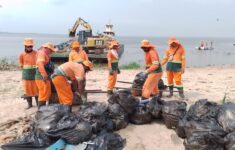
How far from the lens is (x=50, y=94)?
6.74 m

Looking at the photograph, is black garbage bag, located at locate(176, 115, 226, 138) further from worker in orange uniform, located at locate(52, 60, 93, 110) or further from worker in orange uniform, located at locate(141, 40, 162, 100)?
worker in orange uniform, located at locate(52, 60, 93, 110)

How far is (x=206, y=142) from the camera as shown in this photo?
4.76 m

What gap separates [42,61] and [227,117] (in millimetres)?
3607

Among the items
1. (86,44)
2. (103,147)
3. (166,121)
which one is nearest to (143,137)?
(166,121)

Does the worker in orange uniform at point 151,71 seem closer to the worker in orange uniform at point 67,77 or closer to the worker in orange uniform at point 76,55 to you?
the worker in orange uniform at point 67,77

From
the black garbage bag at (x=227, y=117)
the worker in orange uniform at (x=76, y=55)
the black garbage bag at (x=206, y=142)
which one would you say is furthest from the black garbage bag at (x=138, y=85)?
the black garbage bag at (x=206, y=142)

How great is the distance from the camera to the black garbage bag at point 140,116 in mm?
5941

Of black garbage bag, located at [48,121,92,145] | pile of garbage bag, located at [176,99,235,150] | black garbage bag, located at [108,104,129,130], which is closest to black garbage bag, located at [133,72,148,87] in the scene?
black garbage bag, located at [108,104,129,130]

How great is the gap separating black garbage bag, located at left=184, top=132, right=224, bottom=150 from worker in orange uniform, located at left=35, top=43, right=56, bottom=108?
312 cm

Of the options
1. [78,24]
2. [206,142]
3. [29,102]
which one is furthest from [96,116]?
[78,24]

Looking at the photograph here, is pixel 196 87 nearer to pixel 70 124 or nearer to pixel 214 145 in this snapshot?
pixel 214 145

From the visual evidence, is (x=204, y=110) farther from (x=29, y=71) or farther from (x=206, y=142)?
(x=29, y=71)

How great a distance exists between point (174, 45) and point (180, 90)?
3.82 ft

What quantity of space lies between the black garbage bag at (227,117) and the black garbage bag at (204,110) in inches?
5.2
